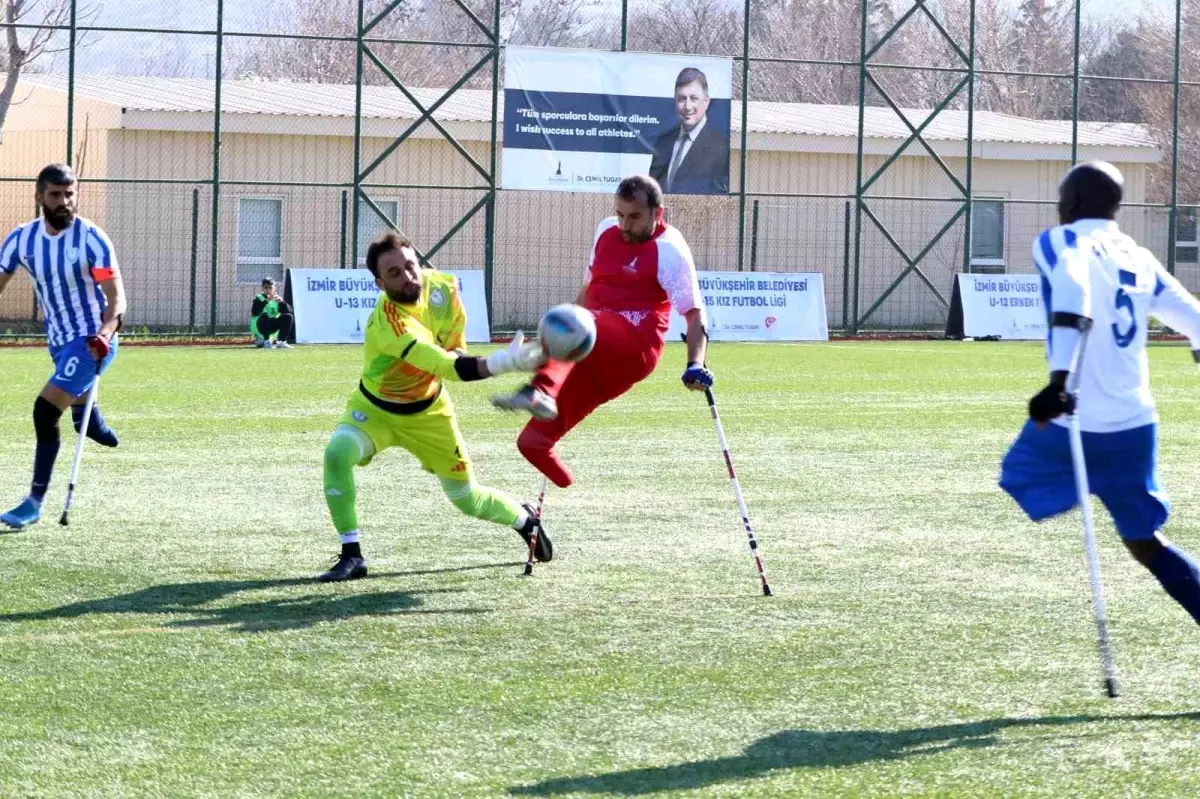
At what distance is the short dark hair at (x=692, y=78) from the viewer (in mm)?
30203

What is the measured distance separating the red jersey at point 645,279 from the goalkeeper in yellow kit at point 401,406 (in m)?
0.72

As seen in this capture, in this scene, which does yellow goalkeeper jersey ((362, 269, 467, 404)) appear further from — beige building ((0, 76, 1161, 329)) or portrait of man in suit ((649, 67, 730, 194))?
portrait of man in suit ((649, 67, 730, 194))

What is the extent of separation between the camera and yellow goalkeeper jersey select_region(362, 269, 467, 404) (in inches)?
324

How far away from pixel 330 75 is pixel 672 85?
19.9 metres

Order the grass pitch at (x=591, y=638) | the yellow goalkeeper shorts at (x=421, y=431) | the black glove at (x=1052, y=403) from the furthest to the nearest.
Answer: the yellow goalkeeper shorts at (x=421, y=431) < the black glove at (x=1052, y=403) < the grass pitch at (x=591, y=638)

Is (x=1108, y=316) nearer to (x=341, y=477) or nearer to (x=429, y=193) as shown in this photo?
(x=341, y=477)

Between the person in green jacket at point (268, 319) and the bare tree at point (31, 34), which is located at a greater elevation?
the bare tree at point (31, 34)

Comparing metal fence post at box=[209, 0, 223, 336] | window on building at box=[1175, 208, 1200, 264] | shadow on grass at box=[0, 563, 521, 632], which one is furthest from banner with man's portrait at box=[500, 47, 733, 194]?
shadow on grass at box=[0, 563, 521, 632]

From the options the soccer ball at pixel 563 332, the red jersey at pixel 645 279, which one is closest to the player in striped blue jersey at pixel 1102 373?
the soccer ball at pixel 563 332

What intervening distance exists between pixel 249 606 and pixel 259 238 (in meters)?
25.0

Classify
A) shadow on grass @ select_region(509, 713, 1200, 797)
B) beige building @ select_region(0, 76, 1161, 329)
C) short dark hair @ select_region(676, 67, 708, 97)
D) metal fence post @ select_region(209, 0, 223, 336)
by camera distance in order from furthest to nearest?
beige building @ select_region(0, 76, 1161, 329) < short dark hair @ select_region(676, 67, 708, 97) < metal fence post @ select_region(209, 0, 223, 336) < shadow on grass @ select_region(509, 713, 1200, 797)

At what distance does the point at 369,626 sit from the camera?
293 inches

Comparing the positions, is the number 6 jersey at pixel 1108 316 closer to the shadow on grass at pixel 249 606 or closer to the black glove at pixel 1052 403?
the black glove at pixel 1052 403

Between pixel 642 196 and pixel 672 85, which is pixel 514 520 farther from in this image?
pixel 672 85
